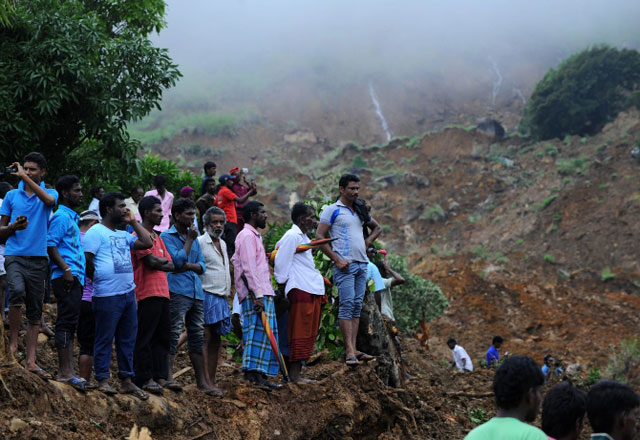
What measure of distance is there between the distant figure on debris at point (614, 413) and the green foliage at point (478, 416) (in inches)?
229

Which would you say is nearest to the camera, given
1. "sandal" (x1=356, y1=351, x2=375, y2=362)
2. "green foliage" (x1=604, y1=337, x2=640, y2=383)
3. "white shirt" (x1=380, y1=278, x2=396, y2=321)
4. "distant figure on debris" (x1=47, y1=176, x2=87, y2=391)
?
"distant figure on debris" (x1=47, y1=176, x2=87, y2=391)

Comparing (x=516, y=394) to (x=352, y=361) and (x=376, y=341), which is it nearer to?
(x=352, y=361)

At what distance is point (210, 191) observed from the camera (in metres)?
10.4

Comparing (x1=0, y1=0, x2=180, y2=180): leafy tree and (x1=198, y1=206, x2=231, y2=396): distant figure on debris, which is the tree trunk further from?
(x1=0, y1=0, x2=180, y2=180): leafy tree

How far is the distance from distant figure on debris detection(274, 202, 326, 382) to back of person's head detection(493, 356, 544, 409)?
3.36 meters

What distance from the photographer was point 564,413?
3.11 metres

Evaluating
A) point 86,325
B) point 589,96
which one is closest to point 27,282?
point 86,325

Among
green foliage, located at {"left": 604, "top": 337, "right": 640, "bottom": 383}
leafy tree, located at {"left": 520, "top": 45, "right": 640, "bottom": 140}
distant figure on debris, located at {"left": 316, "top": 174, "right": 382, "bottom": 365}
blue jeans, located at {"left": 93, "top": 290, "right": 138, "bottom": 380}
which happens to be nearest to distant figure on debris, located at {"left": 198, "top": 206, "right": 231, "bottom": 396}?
blue jeans, located at {"left": 93, "top": 290, "right": 138, "bottom": 380}

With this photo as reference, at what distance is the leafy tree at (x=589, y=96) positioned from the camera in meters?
48.2

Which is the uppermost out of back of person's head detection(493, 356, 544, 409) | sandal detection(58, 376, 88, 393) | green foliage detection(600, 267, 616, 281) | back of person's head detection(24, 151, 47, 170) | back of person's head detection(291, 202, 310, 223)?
green foliage detection(600, 267, 616, 281)

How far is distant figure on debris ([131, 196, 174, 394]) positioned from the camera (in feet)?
17.1

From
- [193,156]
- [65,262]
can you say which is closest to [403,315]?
[65,262]

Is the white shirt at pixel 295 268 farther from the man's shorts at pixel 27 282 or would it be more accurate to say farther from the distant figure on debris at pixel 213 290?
the man's shorts at pixel 27 282

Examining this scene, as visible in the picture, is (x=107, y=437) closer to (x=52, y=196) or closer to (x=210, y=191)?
(x=52, y=196)
